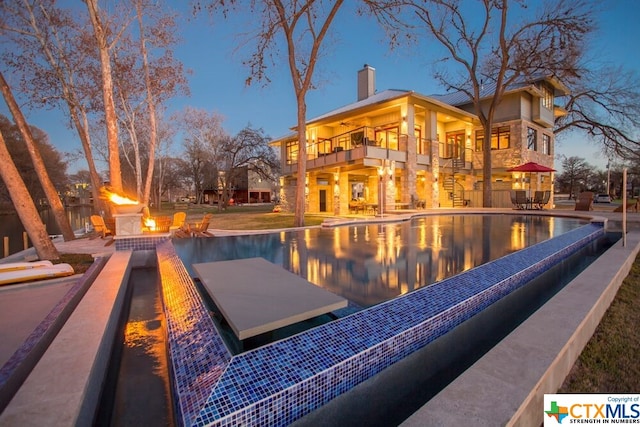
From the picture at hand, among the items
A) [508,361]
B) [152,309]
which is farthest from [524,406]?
[152,309]

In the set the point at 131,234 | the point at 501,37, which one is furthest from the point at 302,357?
the point at 501,37

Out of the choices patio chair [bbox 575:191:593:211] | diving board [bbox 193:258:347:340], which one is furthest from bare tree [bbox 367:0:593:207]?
diving board [bbox 193:258:347:340]

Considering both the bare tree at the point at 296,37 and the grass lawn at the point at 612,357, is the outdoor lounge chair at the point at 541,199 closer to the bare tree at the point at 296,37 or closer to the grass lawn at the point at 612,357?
the bare tree at the point at 296,37

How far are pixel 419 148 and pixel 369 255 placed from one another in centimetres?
1508

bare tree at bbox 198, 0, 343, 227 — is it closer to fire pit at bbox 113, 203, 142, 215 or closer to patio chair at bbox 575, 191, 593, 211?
fire pit at bbox 113, 203, 142, 215

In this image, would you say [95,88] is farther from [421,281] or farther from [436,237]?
[421,281]

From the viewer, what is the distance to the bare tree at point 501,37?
16.3m

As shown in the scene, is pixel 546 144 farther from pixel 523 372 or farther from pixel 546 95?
pixel 523 372

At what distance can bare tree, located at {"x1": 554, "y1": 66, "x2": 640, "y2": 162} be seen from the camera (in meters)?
21.2

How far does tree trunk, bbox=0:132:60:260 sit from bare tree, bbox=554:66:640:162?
90.7 ft

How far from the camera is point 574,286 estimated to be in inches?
148

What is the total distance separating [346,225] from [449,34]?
15621 millimetres

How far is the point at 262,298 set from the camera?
3148 millimetres

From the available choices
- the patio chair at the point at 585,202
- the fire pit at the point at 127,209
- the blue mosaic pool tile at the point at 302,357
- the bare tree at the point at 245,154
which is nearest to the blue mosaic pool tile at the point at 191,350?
the blue mosaic pool tile at the point at 302,357
